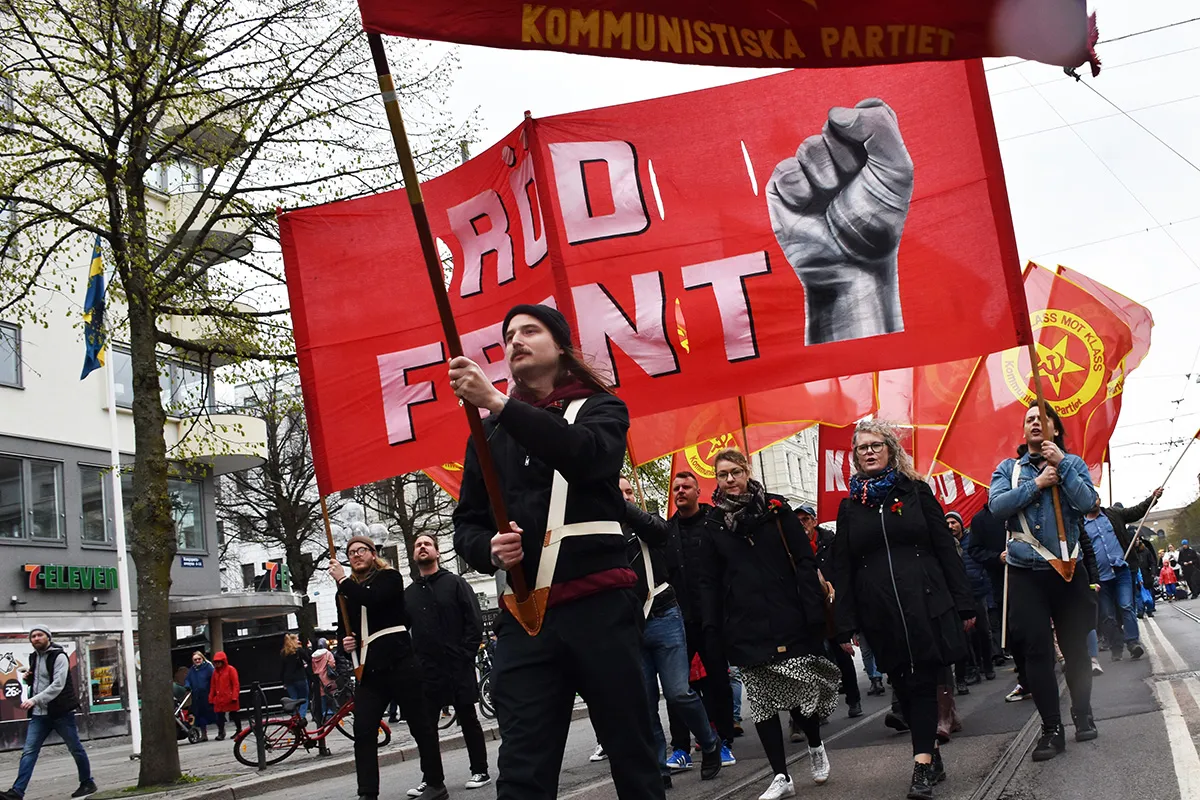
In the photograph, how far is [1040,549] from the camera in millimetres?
7145

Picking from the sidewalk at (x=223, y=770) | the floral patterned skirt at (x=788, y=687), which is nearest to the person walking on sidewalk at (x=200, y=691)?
the sidewalk at (x=223, y=770)

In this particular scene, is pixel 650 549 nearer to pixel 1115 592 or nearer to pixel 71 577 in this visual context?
pixel 1115 592

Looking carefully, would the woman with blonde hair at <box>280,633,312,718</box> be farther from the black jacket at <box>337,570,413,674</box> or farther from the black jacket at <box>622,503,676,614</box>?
the black jacket at <box>622,503,676,614</box>

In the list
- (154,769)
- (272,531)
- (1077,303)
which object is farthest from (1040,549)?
(272,531)

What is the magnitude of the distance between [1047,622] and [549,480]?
14.7ft

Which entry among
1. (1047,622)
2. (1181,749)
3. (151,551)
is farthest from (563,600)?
(151,551)

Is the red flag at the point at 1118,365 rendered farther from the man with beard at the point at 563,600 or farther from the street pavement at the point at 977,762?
the man with beard at the point at 563,600

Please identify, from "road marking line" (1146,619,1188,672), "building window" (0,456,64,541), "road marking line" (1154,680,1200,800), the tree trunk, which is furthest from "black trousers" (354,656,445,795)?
"building window" (0,456,64,541)

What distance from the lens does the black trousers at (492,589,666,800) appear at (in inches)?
142

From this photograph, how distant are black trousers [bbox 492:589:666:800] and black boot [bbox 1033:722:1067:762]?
13.2 feet

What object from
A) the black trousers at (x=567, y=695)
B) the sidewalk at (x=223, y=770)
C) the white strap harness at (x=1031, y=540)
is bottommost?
the sidewalk at (x=223, y=770)

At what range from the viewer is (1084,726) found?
295 inches

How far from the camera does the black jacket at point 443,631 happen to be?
9602 millimetres

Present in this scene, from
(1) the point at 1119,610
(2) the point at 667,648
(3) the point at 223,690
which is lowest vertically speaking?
(1) the point at 1119,610
